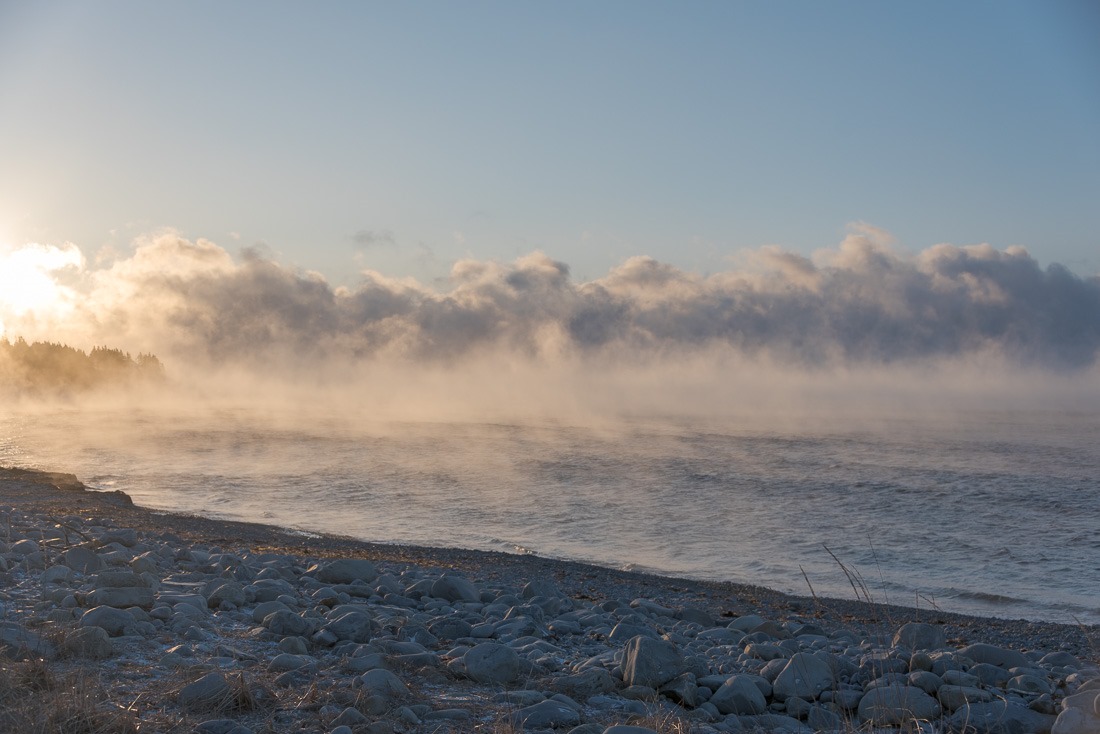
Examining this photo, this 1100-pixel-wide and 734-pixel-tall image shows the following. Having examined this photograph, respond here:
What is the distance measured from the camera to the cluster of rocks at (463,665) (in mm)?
5121

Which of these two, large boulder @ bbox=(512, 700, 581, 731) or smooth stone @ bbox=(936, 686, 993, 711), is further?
smooth stone @ bbox=(936, 686, 993, 711)

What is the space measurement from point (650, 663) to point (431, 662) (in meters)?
1.61

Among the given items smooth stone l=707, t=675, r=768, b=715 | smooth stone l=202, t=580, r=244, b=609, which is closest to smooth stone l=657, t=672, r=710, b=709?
smooth stone l=707, t=675, r=768, b=715

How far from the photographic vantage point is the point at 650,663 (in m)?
6.38

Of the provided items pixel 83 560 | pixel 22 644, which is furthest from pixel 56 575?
pixel 22 644

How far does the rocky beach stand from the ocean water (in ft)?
3.02

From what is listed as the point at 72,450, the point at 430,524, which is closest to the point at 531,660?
the point at 430,524

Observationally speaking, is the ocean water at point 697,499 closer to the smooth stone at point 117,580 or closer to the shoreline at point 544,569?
the shoreline at point 544,569

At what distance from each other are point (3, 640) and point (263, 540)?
1150cm

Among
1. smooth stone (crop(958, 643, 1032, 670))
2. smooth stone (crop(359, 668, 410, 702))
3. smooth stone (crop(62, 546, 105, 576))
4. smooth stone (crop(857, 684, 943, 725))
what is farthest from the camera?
smooth stone (crop(62, 546, 105, 576))

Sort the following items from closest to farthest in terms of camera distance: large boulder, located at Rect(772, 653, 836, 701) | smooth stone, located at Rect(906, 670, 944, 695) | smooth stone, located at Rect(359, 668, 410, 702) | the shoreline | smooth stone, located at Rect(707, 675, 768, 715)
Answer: smooth stone, located at Rect(359, 668, 410, 702) < smooth stone, located at Rect(707, 675, 768, 715) < large boulder, located at Rect(772, 653, 836, 701) < smooth stone, located at Rect(906, 670, 944, 695) < the shoreline

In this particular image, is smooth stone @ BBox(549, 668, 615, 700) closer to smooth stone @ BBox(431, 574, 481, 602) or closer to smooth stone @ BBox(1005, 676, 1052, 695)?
smooth stone @ BBox(1005, 676, 1052, 695)

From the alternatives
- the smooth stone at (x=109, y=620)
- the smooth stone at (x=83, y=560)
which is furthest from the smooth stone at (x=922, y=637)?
the smooth stone at (x=83, y=560)

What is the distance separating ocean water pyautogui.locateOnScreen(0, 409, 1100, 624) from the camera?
55.6ft
